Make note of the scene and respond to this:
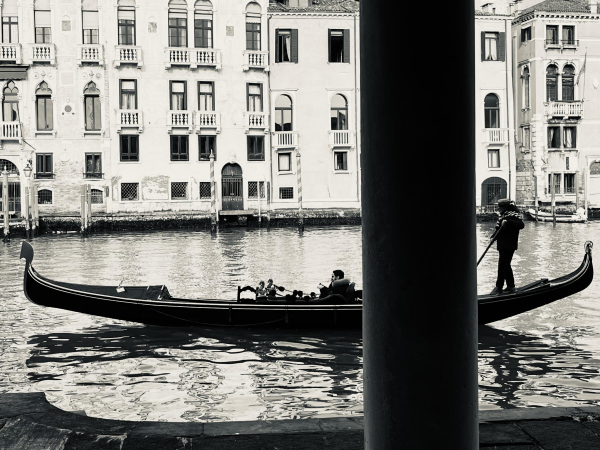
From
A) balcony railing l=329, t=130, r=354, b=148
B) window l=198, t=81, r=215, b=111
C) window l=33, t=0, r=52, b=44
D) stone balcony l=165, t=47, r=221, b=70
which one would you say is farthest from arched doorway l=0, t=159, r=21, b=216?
balcony railing l=329, t=130, r=354, b=148

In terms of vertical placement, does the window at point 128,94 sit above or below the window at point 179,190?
above

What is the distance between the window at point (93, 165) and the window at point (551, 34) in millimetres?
17607

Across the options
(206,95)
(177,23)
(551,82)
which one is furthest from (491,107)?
(177,23)

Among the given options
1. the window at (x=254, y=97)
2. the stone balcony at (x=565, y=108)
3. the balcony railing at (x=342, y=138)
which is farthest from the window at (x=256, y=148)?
the stone balcony at (x=565, y=108)

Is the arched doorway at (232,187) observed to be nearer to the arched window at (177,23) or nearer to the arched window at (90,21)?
the arched window at (177,23)

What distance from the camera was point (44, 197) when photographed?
27.8 metres

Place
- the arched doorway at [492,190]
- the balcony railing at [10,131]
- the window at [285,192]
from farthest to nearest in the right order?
1. the arched doorway at [492,190]
2. the window at [285,192]
3. the balcony railing at [10,131]

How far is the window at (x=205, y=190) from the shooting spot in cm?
2884

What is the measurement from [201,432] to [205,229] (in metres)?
24.5

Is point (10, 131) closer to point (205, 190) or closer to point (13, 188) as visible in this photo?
point (13, 188)

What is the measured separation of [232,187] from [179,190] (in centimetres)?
190

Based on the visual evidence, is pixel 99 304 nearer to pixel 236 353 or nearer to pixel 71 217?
pixel 236 353

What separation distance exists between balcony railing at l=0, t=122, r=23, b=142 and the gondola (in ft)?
63.8

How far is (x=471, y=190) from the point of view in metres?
1.67
